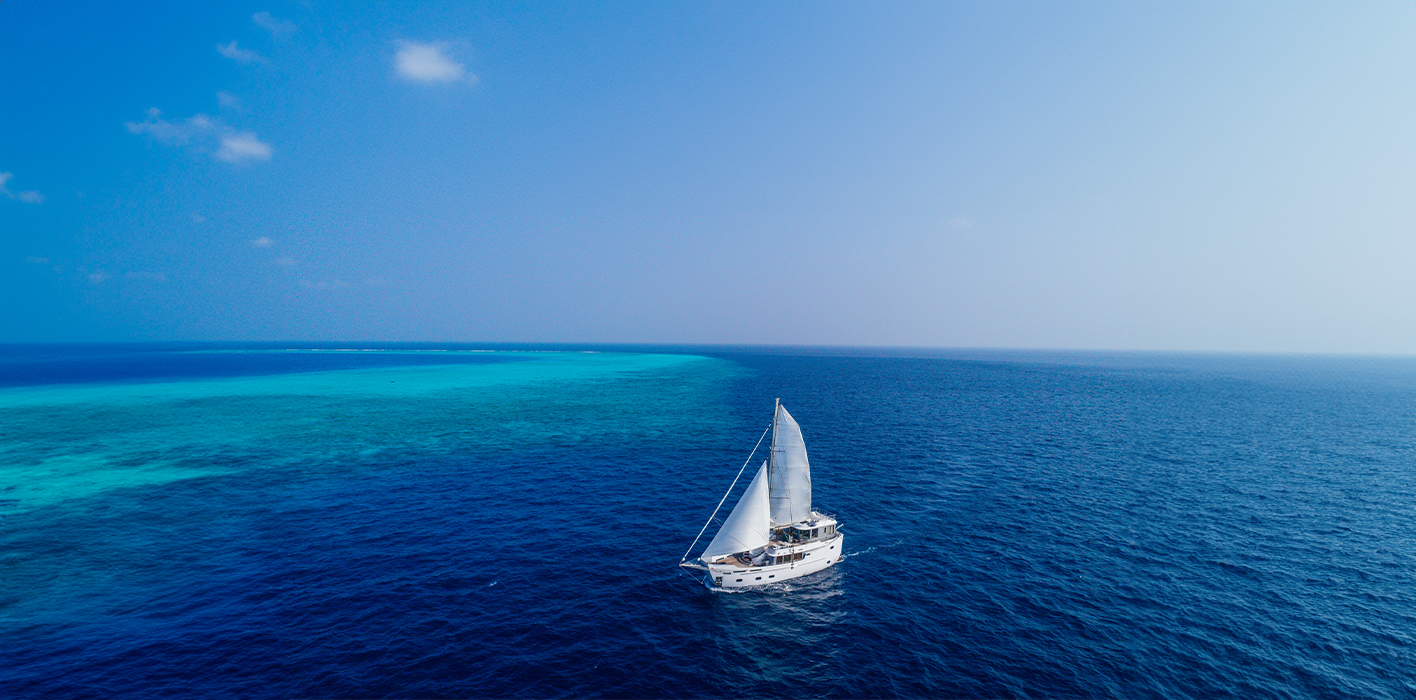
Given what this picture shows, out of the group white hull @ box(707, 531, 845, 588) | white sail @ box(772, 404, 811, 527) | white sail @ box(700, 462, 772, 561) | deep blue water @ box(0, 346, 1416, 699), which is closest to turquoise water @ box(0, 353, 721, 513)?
deep blue water @ box(0, 346, 1416, 699)

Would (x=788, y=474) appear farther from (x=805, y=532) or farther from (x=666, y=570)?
(x=666, y=570)

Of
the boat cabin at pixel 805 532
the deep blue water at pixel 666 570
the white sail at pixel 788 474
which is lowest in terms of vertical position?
the deep blue water at pixel 666 570

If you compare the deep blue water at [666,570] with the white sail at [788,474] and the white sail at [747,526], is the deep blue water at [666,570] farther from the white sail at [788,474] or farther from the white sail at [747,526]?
the white sail at [788,474]

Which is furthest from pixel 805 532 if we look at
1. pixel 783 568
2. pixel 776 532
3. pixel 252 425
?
pixel 252 425

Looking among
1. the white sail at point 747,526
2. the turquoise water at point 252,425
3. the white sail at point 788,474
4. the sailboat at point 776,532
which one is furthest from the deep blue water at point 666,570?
the white sail at point 788,474

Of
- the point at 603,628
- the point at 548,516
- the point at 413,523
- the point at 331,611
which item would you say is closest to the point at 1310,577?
the point at 603,628

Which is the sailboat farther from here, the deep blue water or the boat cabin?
the deep blue water
